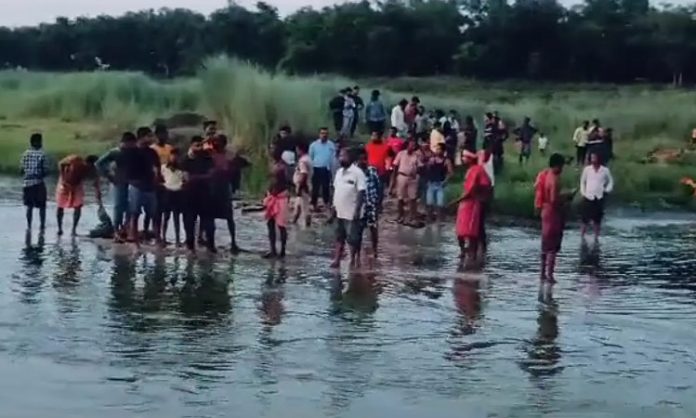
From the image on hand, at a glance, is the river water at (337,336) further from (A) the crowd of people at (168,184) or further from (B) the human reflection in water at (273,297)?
(A) the crowd of people at (168,184)

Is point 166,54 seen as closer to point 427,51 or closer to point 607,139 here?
point 427,51

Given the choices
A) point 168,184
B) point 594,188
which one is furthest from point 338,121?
point 168,184

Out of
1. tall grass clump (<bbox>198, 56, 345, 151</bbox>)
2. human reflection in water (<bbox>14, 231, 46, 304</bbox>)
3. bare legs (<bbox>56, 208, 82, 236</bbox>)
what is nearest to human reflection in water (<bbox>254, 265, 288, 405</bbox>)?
human reflection in water (<bbox>14, 231, 46, 304</bbox>)

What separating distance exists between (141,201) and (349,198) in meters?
3.24

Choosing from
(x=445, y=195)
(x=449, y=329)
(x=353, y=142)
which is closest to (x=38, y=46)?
(x=353, y=142)

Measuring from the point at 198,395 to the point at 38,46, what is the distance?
8619 cm

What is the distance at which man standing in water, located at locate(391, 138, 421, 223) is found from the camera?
2391 cm

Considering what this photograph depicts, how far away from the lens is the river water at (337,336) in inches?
427

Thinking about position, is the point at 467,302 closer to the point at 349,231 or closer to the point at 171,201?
the point at 349,231

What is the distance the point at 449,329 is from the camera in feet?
45.6

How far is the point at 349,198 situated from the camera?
1752 centimetres

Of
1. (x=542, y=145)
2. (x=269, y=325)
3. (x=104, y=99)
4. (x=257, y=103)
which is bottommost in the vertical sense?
(x=269, y=325)

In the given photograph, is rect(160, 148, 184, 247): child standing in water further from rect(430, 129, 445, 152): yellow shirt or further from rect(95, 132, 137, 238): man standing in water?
rect(430, 129, 445, 152): yellow shirt

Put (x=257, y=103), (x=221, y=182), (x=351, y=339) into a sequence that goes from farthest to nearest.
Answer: (x=257, y=103) < (x=221, y=182) < (x=351, y=339)
